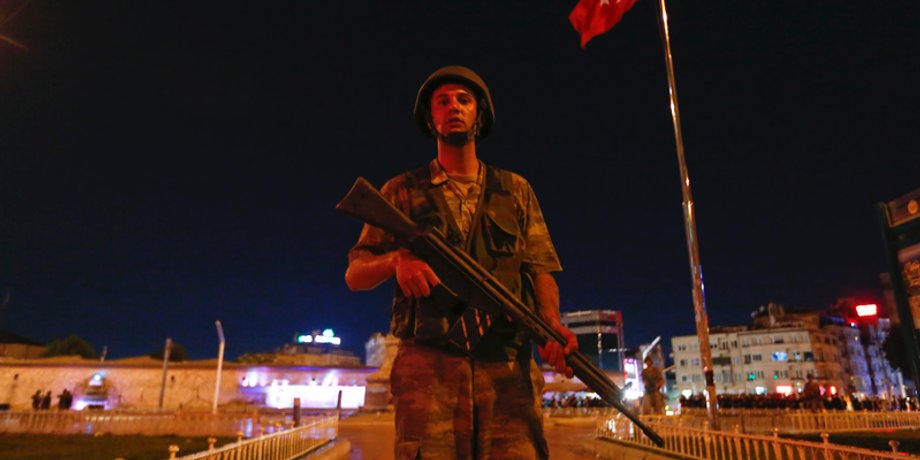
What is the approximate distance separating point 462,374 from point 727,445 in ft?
29.3

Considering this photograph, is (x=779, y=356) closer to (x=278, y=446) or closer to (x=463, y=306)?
(x=278, y=446)

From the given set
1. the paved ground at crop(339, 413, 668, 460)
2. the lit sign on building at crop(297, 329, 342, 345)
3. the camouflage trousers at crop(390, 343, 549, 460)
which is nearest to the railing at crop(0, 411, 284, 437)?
the paved ground at crop(339, 413, 668, 460)

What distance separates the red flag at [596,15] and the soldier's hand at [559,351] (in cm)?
1270

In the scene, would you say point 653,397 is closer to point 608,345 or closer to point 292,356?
point 292,356

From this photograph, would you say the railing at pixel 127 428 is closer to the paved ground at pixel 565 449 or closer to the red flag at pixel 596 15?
the paved ground at pixel 565 449

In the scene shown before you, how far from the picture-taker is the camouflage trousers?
2439 millimetres

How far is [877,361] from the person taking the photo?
79438mm

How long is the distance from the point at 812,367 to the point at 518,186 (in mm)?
80734

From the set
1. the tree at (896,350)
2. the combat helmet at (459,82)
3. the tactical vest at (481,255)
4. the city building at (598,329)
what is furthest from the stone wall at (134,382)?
the city building at (598,329)

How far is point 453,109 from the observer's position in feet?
9.89

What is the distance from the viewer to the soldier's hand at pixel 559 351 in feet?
8.48

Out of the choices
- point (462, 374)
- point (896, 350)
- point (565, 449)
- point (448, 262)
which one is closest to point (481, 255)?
point (448, 262)

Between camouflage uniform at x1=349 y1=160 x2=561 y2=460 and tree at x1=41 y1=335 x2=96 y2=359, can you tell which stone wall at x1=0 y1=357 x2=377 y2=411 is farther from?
camouflage uniform at x1=349 y1=160 x2=561 y2=460

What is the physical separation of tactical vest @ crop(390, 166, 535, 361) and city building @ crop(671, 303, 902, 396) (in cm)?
7070
